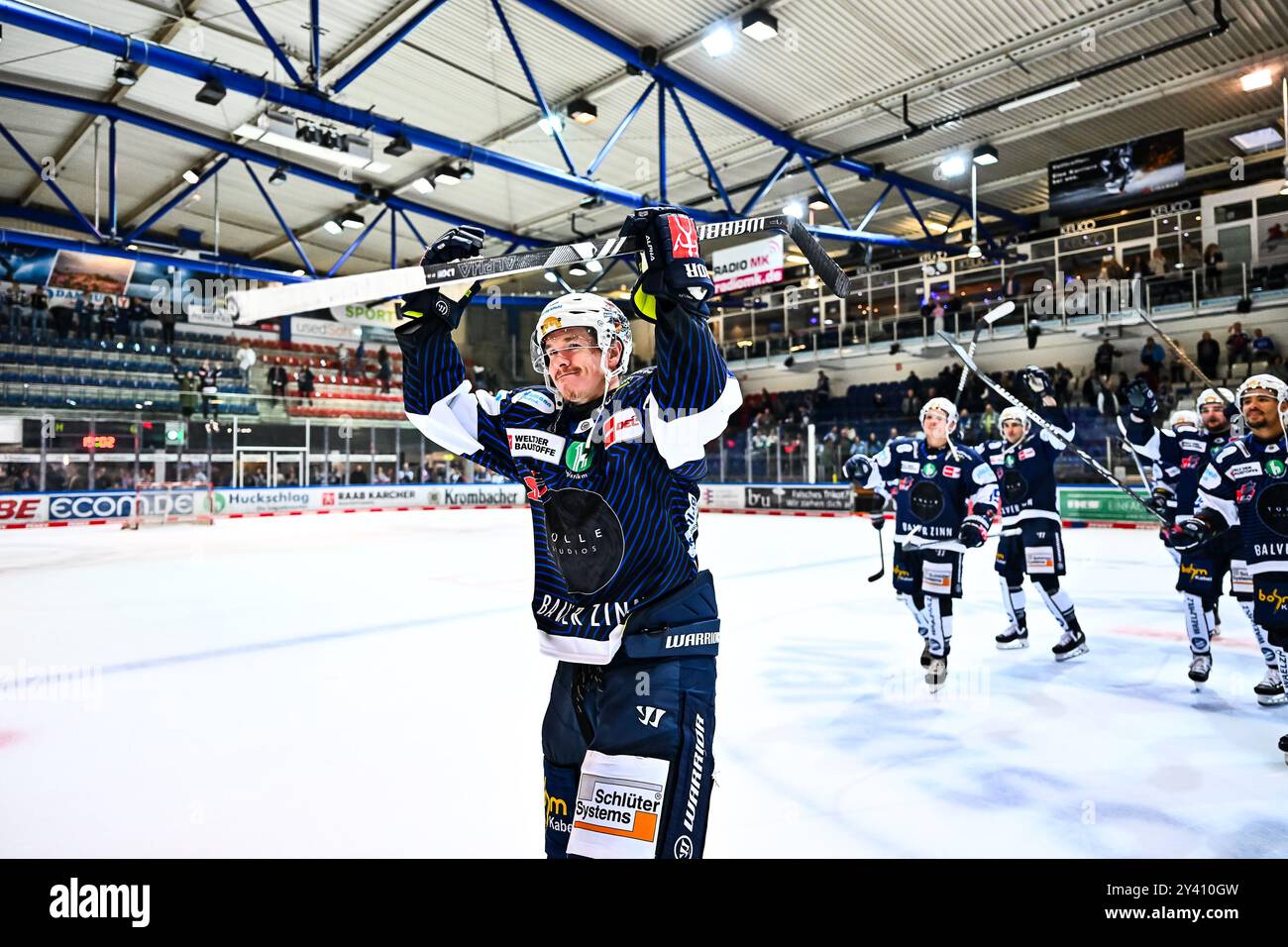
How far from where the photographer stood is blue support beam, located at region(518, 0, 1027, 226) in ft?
34.5

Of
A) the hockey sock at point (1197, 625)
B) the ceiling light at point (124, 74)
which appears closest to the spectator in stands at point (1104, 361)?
the hockey sock at point (1197, 625)

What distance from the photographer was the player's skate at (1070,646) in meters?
5.31

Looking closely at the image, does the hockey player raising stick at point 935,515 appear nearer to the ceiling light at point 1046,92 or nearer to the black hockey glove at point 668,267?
the black hockey glove at point 668,267

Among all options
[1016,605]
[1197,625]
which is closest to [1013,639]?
[1016,605]

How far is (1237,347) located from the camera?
1692cm

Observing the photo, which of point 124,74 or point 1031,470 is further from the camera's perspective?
point 124,74

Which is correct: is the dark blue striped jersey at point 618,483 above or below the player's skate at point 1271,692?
above

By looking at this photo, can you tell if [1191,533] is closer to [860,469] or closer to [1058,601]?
[1058,601]

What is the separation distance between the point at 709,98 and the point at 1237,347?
12.8m

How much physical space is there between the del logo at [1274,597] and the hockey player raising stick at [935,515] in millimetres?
1324

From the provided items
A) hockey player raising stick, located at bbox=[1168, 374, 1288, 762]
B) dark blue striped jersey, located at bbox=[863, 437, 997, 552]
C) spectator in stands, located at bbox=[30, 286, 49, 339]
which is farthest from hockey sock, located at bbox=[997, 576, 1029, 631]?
spectator in stands, located at bbox=[30, 286, 49, 339]
